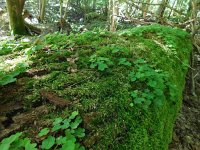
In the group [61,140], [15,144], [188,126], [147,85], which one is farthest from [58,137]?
[188,126]

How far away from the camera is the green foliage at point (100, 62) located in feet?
8.59

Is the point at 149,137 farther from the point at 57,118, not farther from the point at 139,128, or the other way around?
the point at 57,118

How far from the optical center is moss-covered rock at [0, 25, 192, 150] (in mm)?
2018

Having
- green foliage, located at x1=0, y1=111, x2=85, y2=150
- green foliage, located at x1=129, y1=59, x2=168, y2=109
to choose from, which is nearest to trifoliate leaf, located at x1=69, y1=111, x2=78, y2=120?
green foliage, located at x1=0, y1=111, x2=85, y2=150

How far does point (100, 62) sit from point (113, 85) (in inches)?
14.5

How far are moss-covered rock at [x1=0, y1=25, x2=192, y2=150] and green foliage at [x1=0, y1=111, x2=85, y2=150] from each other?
A: 0.34ft

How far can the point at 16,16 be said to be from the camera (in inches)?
339

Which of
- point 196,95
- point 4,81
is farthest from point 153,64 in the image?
point 196,95

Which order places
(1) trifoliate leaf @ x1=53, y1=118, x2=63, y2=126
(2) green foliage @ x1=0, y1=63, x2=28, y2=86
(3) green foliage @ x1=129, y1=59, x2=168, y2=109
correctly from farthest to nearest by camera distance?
(3) green foliage @ x1=129, y1=59, x2=168, y2=109
(2) green foliage @ x1=0, y1=63, x2=28, y2=86
(1) trifoliate leaf @ x1=53, y1=118, x2=63, y2=126

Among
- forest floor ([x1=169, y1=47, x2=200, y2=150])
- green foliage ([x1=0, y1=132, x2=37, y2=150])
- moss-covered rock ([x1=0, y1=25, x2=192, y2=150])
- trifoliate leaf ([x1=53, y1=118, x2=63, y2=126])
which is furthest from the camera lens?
forest floor ([x1=169, y1=47, x2=200, y2=150])

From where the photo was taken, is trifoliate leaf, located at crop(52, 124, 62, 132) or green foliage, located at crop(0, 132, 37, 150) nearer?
green foliage, located at crop(0, 132, 37, 150)

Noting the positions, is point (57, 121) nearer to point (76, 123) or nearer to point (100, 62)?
point (76, 123)

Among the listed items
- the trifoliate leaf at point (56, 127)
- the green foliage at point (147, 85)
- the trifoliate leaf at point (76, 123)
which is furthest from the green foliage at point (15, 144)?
the green foliage at point (147, 85)

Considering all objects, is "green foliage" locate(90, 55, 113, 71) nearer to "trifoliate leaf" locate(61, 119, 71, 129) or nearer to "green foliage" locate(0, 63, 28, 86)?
"green foliage" locate(0, 63, 28, 86)
